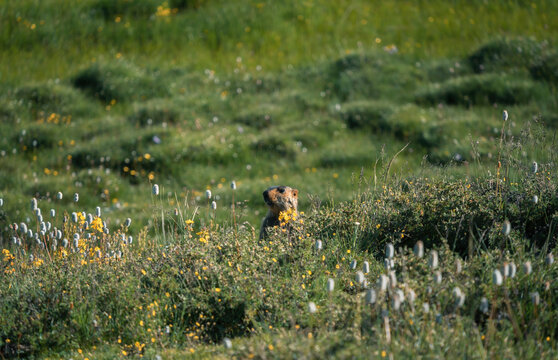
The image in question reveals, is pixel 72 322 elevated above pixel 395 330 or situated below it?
below

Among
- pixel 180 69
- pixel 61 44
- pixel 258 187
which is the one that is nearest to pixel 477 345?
pixel 258 187

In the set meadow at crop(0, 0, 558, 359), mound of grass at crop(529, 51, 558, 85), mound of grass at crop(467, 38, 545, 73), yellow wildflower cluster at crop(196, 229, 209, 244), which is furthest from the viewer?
mound of grass at crop(467, 38, 545, 73)

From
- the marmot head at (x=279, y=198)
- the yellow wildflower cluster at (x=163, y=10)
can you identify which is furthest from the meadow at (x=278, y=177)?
the marmot head at (x=279, y=198)

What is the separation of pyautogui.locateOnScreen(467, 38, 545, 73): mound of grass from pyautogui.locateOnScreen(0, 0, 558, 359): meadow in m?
0.05

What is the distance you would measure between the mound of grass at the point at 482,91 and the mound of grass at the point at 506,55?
0.68 m

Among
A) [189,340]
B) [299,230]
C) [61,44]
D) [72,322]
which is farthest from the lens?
[61,44]

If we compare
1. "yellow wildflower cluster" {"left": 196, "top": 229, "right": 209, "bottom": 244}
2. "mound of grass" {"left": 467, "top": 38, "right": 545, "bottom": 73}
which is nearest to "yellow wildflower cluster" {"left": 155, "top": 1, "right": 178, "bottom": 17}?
"mound of grass" {"left": 467, "top": 38, "right": 545, "bottom": 73}

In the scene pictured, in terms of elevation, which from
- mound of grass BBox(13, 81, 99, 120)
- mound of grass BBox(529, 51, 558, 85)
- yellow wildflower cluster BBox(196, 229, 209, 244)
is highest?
mound of grass BBox(529, 51, 558, 85)

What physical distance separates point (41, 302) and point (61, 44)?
1144 centimetres

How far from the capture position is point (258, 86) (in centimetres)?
1347

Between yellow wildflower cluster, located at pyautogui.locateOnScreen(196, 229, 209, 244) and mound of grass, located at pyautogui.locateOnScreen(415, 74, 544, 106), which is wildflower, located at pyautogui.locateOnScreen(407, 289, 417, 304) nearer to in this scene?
yellow wildflower cluster, located at pyautogui.locateOnScreen(196, 229, 209, 244)

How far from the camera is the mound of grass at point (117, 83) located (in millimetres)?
13078

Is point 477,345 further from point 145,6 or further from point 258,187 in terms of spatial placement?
point 145,6

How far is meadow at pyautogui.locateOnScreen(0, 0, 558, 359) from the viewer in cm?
439
